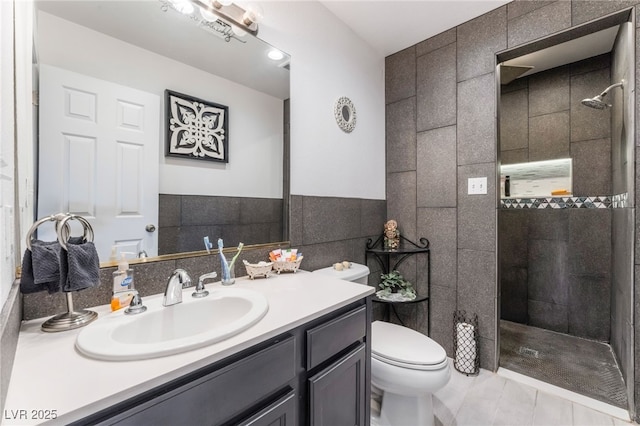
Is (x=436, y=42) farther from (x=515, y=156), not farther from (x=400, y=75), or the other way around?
(x=515, y=156)

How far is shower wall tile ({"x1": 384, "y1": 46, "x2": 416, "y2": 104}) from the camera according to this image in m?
2.32

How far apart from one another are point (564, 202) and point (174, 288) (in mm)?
3137

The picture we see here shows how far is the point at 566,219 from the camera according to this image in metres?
2.49

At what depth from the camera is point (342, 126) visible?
2006mm

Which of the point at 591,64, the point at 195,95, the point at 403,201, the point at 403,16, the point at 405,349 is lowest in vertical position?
the point at 405,349

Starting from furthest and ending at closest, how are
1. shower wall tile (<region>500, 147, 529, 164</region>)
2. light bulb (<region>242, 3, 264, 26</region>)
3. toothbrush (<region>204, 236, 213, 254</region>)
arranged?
shower wall tile (<region>500, 147, 529, 164</region>), light bulb (<region>242, 3, 264, 26</region>), toothbrush (<region>204, 236, 213, 254</region>)

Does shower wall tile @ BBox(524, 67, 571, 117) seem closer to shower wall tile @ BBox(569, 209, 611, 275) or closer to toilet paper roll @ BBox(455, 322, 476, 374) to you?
shower wall tile @ BBox(569, 209, 611, 275)

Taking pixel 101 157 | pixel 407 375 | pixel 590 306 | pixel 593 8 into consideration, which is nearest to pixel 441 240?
pixel 407 375

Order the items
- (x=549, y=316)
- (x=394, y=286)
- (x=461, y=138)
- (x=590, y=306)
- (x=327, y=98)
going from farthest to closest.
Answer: (x=549, y=316), (x=590, y=306), (x=394, y=286), (x=461, y=138), (x=327, y=98)

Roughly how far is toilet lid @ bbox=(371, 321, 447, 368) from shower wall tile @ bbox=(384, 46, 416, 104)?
1882 millimetres

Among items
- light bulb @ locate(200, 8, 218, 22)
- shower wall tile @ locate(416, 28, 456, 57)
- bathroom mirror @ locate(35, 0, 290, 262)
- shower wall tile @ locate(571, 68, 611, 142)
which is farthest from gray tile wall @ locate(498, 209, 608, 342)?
light bulb @ locate(200, 8, 218, 22)

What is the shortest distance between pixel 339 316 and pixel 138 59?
50.7 inches

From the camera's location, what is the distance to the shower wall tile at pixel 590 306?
2.31 metres

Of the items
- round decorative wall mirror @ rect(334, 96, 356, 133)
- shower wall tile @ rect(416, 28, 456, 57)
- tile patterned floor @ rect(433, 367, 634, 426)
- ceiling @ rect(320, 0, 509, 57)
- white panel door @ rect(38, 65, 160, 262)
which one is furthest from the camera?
shower wall tile @ rect(416, 28, 456, 57)
